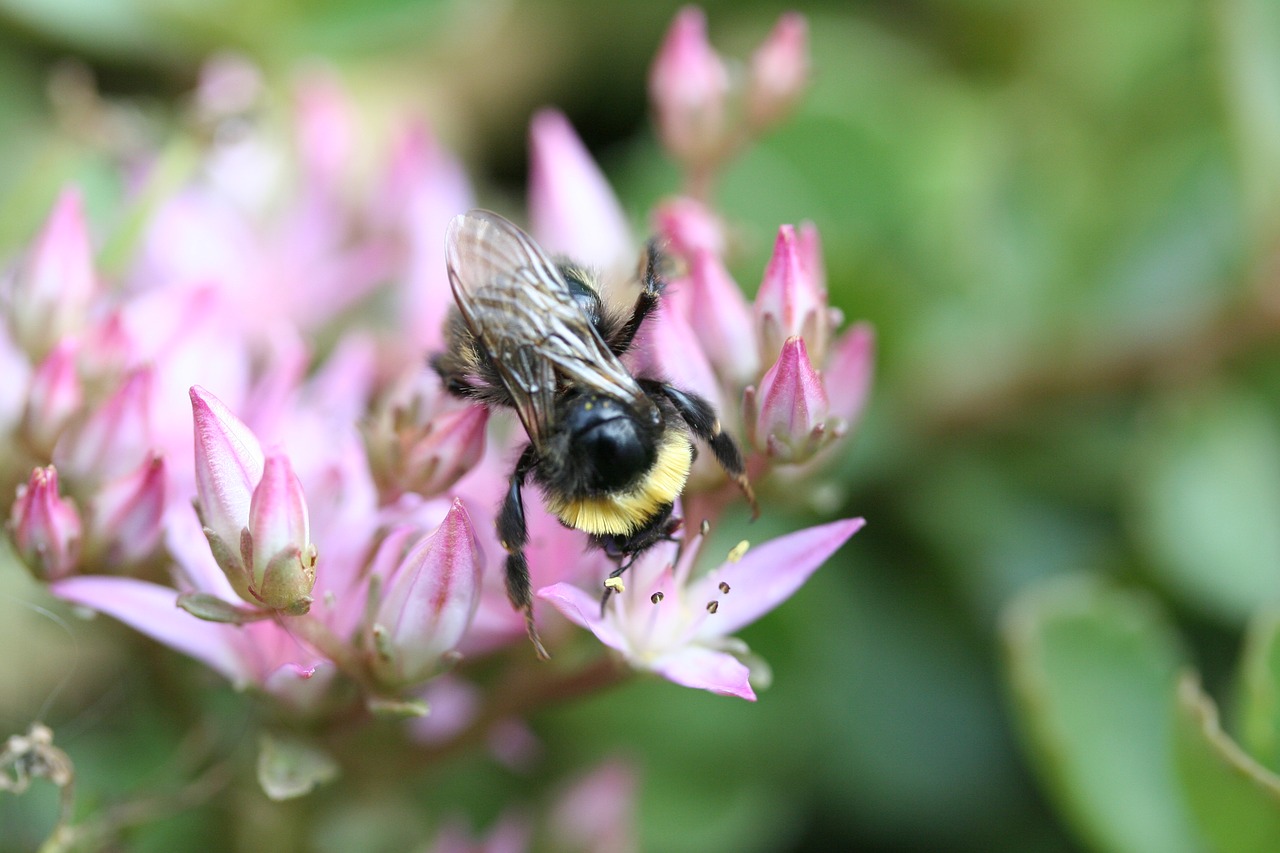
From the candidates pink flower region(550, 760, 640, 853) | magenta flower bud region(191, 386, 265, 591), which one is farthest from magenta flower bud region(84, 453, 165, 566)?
pink flower region(550, 760, 640, 853)

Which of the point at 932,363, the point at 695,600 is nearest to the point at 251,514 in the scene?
the point at 695,600

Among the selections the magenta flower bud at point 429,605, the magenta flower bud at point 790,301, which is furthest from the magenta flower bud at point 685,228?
the magenta flower bud at point 429,605

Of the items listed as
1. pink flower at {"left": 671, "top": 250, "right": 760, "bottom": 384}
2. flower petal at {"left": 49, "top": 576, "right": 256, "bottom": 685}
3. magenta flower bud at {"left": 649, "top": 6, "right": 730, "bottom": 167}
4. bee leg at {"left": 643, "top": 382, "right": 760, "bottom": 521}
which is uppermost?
magenta flower bud at {"left": 649, "top": 6, "right": 730, "bottom": 167}

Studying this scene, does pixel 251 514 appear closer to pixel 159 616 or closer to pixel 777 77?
pixel 159 616

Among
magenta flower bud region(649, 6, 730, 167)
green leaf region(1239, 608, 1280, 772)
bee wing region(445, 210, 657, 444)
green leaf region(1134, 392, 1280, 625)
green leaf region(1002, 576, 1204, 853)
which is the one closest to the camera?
bee wing region(445, 210, 657, 444)

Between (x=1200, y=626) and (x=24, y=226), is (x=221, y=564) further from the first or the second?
(x=1200, y=626)

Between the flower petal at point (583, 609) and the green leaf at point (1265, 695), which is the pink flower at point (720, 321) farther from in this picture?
the green leaf at point (1265, 695)

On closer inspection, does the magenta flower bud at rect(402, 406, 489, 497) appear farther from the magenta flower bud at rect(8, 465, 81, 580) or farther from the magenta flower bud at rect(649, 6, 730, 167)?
the magenta flower bud at rect(649, 6, 730, 167)

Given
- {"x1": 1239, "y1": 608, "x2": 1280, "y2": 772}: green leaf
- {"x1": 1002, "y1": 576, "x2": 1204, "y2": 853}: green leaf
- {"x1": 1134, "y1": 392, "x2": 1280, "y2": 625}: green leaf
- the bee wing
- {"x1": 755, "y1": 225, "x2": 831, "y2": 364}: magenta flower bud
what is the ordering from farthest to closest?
{"x1": 1134, "y1": 392, "x2": 1280, "y2": 625}: green leaf < {"x1": 1002, "y1": 576, "x2": 1204, "y2": 853}: green leaf < {"x1": 1239, "y1": 608, "x2": 1280, "y2": 772}: green leaf < {"x1": 755, "y1": 225, "x2": 831, "y2": 364}: magenta flower bud < the bee wing
